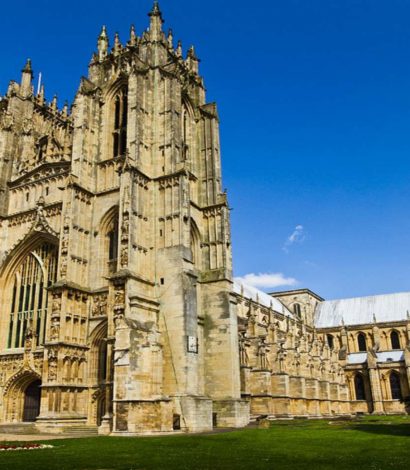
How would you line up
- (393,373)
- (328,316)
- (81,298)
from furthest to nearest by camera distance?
1. (328,316)
2. (393,373)
3. (81,298)

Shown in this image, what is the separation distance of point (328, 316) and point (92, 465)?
240 ft

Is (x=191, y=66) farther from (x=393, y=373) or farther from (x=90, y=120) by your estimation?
(x=393, y=373)

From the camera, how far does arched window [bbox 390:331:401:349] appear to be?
239 ft

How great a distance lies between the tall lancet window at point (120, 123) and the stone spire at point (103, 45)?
13.6ft

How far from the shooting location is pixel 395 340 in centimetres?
7300

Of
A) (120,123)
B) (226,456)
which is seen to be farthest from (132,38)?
(226,456)

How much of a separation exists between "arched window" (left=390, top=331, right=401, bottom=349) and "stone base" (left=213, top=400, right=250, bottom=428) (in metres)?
48.8

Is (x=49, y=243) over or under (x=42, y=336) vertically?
over

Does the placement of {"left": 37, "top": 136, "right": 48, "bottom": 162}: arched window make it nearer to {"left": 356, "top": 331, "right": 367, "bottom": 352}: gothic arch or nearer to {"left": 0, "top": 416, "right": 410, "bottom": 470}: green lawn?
{"left": 0, "top": 416, "right": 410, "bottom": 470}: green lawn

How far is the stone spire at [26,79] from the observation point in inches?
1702

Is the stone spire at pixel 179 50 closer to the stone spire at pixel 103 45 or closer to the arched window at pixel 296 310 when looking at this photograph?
the stone spire at pixel 103 45

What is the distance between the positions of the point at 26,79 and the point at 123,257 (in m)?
23.8

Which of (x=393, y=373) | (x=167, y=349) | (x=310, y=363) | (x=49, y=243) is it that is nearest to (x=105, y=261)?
(x=49, y=243)

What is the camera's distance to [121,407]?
981 inches
